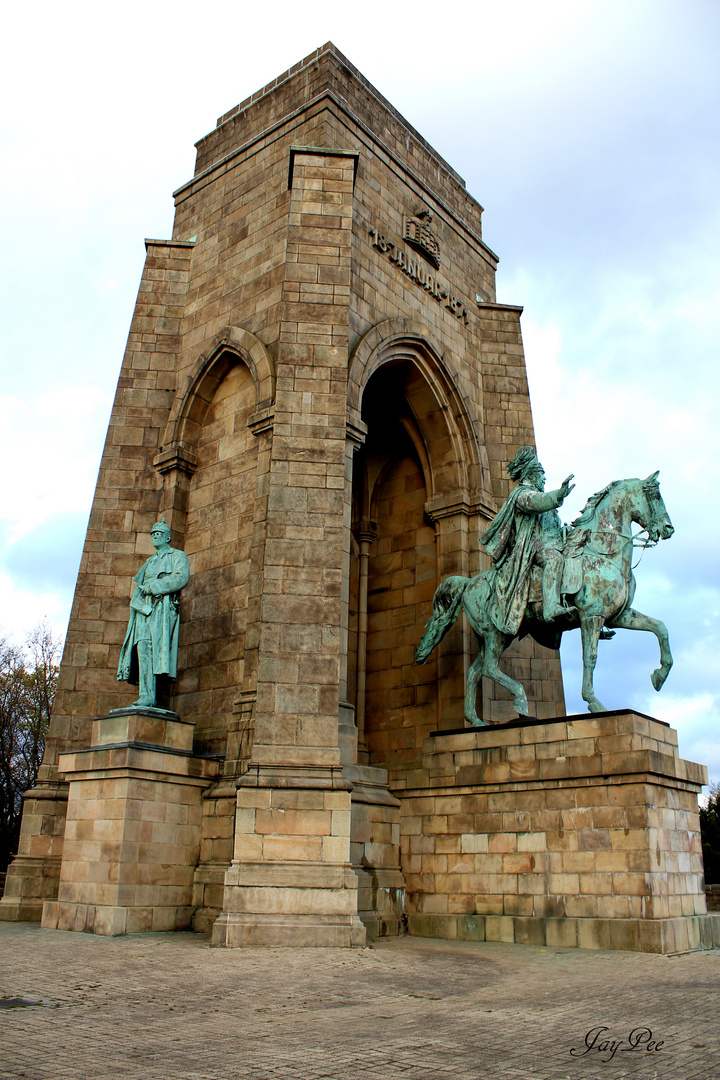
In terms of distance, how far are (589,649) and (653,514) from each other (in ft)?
6.90

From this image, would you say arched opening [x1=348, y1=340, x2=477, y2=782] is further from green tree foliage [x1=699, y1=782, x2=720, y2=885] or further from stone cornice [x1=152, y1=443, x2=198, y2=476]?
green tree foliage [x1=699, y1=782, x2=720, y2=885]

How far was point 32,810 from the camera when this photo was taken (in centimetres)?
1298

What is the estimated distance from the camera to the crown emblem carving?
54.4 feet

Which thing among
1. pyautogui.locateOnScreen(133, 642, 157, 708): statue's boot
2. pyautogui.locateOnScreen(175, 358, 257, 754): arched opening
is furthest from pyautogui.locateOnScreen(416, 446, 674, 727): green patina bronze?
pyautogui.locateOnScreen(133, 642, 157, 708): statue's boot

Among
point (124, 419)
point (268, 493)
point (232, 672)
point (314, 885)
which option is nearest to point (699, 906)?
point (314, 885)

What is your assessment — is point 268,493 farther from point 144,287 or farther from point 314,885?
point 144,287

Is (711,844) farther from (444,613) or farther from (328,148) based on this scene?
(328,148)

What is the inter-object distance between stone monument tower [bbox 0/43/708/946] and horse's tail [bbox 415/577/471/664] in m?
1.22

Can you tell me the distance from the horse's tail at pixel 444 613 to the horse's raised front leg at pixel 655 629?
251cm

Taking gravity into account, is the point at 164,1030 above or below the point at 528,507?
below

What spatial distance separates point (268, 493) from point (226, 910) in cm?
534

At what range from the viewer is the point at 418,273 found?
16.5 m

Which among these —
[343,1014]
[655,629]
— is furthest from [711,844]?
[343,1014]

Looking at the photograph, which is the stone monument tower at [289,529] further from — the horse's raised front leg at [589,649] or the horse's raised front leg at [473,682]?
the horse's raised front leg at [589,649]
